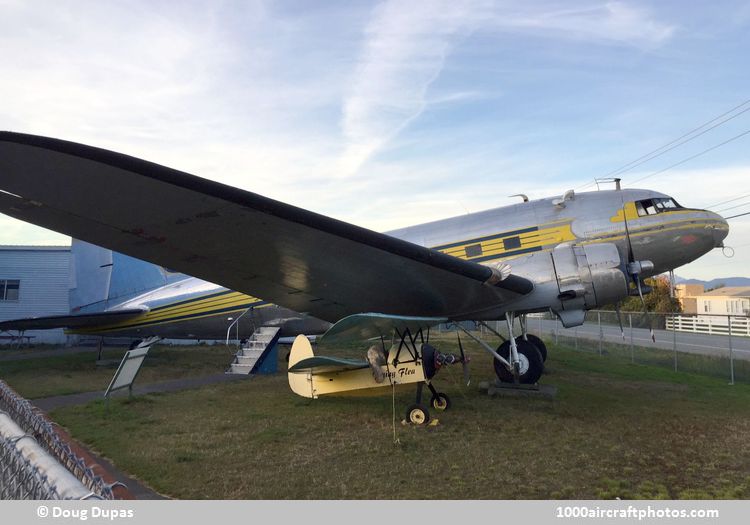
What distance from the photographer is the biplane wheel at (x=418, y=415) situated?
8.41 metres

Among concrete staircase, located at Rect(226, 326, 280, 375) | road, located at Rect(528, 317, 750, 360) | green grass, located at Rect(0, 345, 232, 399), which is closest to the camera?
green grass, located at Rect(0, 345, 232, 399)

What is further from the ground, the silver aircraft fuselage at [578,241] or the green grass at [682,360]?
the silver aircraft fuselage at [578,241]

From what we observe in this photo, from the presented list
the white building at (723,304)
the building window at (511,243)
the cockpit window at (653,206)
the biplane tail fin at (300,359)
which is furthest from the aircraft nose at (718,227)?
the white building at (723,304)

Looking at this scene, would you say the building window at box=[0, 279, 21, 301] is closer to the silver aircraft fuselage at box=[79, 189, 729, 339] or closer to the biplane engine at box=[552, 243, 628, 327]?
the silver aircraft fuselage at box=[79, 189, 729, 339]

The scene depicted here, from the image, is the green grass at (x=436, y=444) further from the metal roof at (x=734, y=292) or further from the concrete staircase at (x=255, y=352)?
the metal roof at (x=734, y=292)

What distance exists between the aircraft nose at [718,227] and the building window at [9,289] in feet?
111

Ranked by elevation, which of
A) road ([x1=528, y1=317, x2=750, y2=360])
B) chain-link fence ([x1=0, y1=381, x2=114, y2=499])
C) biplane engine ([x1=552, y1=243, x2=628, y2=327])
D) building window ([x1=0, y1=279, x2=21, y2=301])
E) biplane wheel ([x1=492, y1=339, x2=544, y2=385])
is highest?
building window ([x1=0, y1=279, x2=21, y2=301])

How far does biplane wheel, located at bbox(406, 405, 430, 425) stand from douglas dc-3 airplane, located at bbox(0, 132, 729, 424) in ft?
0.08

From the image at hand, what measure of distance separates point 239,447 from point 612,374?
11720 millimetres

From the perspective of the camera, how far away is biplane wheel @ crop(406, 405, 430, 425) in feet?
27.6

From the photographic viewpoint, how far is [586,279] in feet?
33.0

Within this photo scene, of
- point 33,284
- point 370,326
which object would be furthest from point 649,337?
point 33,284

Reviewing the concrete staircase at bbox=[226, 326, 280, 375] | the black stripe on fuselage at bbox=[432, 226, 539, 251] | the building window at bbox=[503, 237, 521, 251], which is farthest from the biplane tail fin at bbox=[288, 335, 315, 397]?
the building window at bbox=[503, 237, 521, 251]

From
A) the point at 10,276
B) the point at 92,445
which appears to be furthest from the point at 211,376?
the point at 10,276
